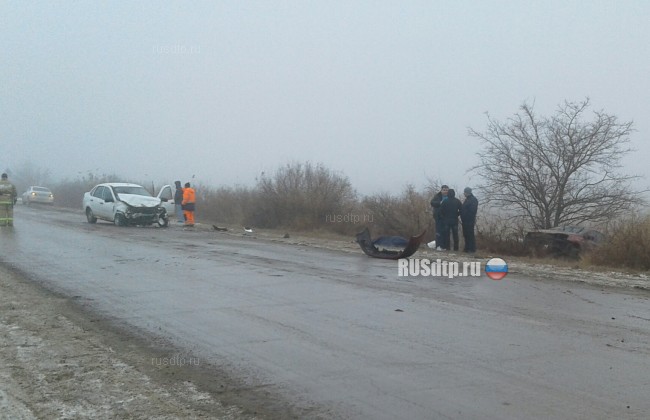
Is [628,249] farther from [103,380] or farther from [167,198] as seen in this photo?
[167,198]

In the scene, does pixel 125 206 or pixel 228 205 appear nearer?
pixel 125 206

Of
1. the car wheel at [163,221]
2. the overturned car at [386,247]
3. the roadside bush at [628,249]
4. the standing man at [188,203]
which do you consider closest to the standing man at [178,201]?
the standing man at [188,203]

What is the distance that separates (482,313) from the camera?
8.61 meters

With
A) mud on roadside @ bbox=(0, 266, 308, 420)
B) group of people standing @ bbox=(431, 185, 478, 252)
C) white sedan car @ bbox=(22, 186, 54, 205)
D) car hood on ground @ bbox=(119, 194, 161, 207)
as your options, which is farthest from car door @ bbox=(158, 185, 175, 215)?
mud on roadside @ bbox=(0, 266, 308, 420)

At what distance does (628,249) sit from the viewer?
14.9 metres

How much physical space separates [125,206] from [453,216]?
43.6 feet

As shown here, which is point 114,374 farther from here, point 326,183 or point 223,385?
point 326,183

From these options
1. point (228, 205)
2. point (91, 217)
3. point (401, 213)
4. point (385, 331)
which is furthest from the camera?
point (228, 205)

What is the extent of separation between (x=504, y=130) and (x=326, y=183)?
9437mm

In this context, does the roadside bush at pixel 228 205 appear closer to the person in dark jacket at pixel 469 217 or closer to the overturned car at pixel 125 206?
the overturned car at pixel 125 206

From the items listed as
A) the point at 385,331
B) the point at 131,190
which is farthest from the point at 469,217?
the point at 131,190

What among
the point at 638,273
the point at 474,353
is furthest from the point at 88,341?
the point at 638,273
